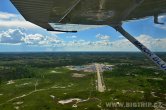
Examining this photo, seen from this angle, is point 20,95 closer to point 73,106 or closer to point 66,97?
point 66,97

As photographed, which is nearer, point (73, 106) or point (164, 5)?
point (164, 5)

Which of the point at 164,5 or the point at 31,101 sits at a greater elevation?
the point at 164,5

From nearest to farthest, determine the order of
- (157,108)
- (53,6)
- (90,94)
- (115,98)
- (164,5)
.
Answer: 1. (53,6)
2. (164,5)
3. (157,108)
4. (115,98)
5. (90,94)

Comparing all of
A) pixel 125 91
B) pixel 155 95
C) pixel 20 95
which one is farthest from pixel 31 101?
pixel 155 95

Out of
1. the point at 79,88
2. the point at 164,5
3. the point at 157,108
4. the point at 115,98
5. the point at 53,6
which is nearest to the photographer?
the point at 53,6

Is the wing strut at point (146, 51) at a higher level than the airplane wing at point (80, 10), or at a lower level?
lower

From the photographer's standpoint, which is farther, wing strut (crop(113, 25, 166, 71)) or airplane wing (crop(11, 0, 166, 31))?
Result: wing strut (crop(113, 25, 166, 71))

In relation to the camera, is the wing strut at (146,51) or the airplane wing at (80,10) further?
the wing strut at (146,51)

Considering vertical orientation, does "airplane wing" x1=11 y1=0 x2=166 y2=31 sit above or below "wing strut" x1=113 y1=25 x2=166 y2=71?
above

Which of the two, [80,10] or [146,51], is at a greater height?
[80,10]

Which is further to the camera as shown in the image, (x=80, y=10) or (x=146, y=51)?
(x=146, y=51)
